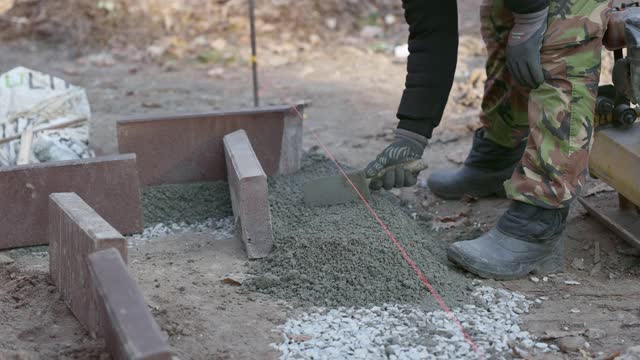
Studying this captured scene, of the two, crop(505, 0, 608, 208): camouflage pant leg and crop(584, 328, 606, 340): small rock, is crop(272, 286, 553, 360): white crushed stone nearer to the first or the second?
crop(584, 328, 606, 340): small rock

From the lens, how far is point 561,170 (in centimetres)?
272

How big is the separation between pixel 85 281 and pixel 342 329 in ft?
2.51

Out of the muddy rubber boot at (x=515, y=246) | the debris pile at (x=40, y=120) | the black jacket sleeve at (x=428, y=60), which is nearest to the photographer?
the muddy rubber boot at (x=515, y=246)

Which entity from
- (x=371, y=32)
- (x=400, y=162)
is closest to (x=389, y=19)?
(x=371, y=32)

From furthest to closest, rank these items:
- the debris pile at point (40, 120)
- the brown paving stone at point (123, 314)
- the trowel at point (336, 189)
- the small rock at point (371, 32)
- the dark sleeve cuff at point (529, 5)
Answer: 1. the small rock at point (371, 32)
2. the debris pile at point (40, 120)
3. the trowel at point (336, 189)
4. the dark sleeve cuff at point (529, 5)
5. the brown paving stone at point (123, 314)

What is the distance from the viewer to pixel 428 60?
3168 millimetres

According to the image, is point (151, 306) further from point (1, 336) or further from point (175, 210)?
point (175, 210)

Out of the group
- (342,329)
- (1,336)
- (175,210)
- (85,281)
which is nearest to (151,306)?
(85,281)

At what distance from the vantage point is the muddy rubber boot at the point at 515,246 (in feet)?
9.31

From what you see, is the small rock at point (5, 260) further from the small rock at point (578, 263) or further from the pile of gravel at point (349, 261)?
the small rock at point (578, 263)

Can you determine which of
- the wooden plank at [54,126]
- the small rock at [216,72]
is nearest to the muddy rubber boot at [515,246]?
the wooden plank at [54,126]

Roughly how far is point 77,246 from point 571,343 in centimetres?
147

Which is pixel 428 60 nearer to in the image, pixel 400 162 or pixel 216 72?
pixel 400 162

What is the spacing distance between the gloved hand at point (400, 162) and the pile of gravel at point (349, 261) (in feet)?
0.40
